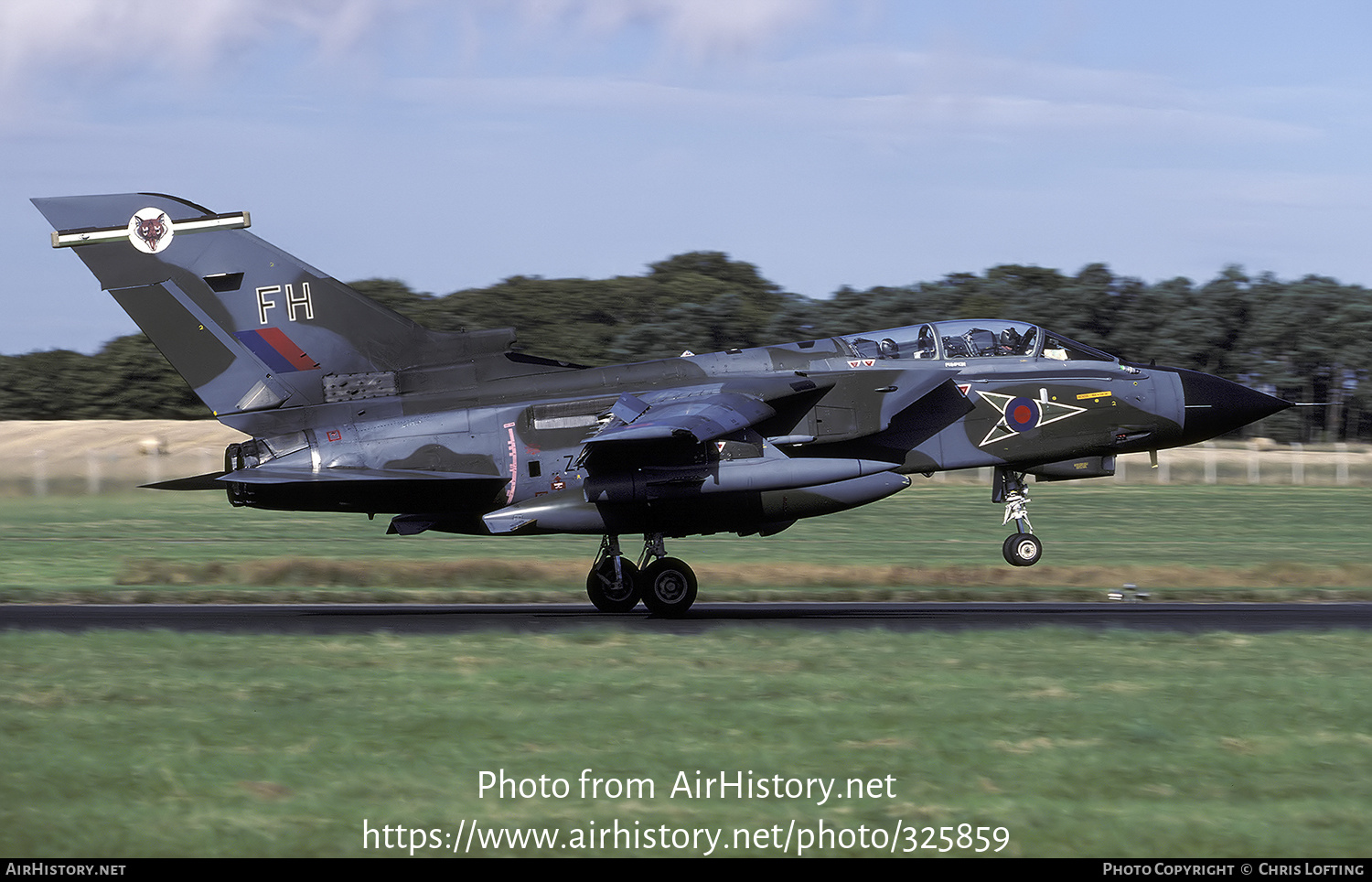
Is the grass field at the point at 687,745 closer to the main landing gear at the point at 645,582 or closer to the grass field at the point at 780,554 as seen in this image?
the main landing gear at the point at 645,582

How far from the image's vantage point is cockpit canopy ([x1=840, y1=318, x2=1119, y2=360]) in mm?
18172

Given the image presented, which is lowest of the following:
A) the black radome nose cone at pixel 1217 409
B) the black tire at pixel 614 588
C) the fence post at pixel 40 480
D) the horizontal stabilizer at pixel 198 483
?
the black tire at pixel 614 588

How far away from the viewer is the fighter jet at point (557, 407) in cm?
1686

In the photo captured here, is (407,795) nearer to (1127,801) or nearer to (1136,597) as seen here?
(1127,801)

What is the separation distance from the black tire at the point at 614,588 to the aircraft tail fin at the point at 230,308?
11.7 ft

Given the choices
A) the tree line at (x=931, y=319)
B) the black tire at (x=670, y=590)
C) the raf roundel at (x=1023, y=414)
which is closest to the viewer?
the black tire at (x=670, y=590)

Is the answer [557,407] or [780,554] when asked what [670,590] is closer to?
[557,407]

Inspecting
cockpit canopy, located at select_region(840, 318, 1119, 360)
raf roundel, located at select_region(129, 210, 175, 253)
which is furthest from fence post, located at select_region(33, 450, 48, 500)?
cockpit canopy, located at select_region(840, 318, 1119, 360)

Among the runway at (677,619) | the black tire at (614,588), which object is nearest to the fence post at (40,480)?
the runway at (677,619)

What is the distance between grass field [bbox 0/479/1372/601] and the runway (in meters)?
1.55

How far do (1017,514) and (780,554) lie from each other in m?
9.81

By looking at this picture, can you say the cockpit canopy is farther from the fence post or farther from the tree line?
the tree line

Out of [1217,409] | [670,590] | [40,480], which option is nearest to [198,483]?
[670,590]

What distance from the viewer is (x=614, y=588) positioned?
1795 centimetres
